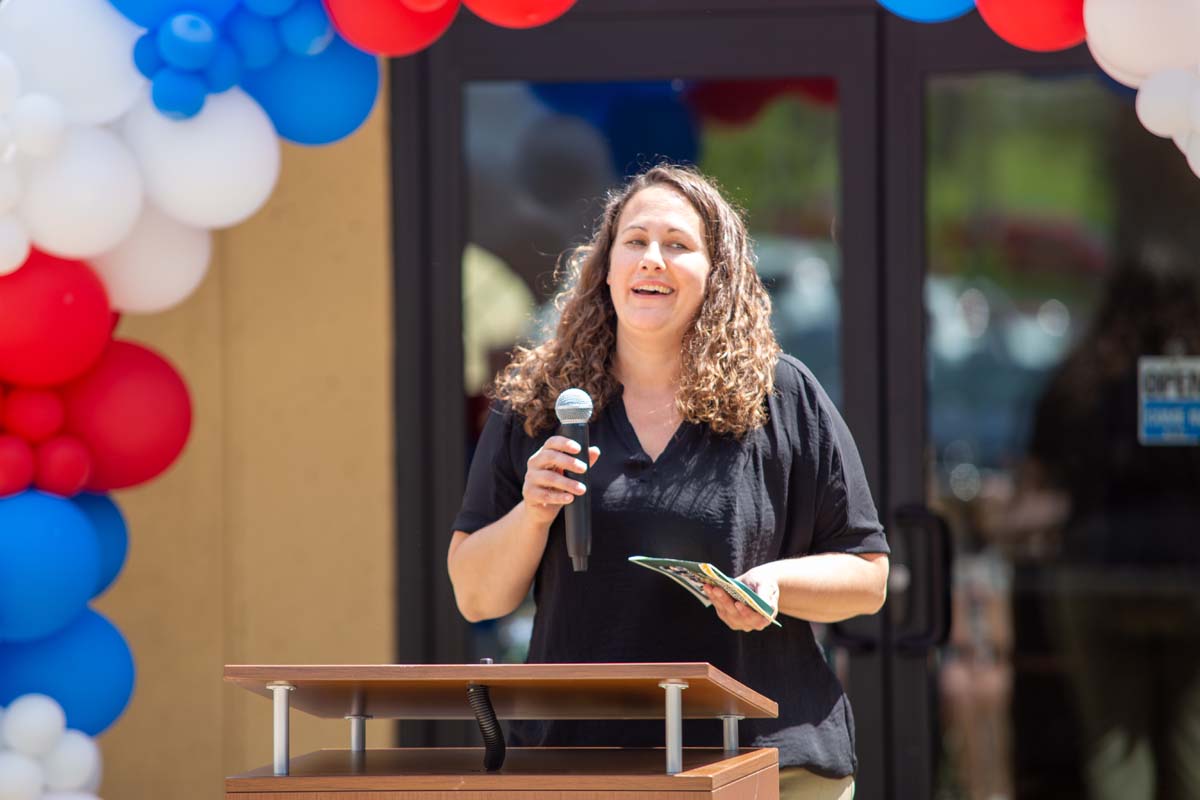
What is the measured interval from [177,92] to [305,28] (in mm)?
320

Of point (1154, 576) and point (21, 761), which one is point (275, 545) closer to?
point (21, 761)

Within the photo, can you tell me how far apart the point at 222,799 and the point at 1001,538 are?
230 cm

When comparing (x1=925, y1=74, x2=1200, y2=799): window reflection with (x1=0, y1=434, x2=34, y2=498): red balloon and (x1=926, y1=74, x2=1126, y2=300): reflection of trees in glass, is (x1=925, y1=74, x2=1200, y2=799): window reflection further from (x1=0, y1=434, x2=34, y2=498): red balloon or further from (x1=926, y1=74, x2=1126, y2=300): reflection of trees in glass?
(x1=0, y1=434, x2=34, y2=498): red balloon

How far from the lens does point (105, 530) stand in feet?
12.5

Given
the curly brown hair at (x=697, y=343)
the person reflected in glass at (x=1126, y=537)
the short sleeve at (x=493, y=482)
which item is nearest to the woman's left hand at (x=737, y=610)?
the curly brown hair at (x=697, y=343)

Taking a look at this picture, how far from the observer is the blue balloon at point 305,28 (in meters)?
3.67

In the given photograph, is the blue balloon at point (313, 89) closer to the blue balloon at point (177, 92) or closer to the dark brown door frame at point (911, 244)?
the blue balloon at point (177, 92)

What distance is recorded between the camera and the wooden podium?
2.06 metres

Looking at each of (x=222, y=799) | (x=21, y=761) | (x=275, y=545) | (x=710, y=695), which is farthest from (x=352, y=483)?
(x=710, y=695)

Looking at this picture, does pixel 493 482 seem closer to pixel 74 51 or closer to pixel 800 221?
pixel 74 51

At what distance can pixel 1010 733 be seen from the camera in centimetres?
473

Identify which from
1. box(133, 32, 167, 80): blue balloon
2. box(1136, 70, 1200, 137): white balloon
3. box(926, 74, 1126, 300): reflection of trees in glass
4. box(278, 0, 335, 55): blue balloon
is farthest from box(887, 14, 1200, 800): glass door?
box(133, 32, 167, 80): blue balloon

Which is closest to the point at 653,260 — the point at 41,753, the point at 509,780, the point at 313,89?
the point at 509,780

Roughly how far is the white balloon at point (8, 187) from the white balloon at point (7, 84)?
0.39 feet
